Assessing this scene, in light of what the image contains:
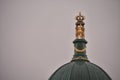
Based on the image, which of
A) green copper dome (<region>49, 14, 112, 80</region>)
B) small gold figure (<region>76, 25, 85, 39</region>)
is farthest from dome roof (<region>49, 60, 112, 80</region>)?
small gold figure (<region>76, 25, 85, 39</region>)

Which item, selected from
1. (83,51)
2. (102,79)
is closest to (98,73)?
(102,79)

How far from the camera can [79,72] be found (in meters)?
24.5

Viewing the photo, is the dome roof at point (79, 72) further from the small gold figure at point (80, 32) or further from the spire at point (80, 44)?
the small gold figure at point (80, 32)

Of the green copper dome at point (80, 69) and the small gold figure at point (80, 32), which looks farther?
the small gold figure at point (80, 32)

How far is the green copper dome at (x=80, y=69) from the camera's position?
2430cm

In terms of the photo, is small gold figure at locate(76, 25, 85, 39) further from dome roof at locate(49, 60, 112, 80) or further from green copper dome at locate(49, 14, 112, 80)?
dome roof at locate(49, 60, 112, 80)

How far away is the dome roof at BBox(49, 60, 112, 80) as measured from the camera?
953 inches

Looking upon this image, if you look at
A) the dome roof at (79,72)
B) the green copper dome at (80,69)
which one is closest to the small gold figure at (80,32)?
the green copper dome at (80,69)

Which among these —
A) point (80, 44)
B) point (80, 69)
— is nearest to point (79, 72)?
point (80, 69)

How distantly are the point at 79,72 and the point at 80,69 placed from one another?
329mm

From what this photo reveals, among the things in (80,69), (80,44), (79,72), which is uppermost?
(80,44)

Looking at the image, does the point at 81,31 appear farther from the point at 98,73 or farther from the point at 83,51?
the point at 98,73

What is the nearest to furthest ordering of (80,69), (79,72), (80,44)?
(79,72) → (80,69) → (80,44)

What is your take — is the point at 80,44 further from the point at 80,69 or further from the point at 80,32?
the point at 80,69
